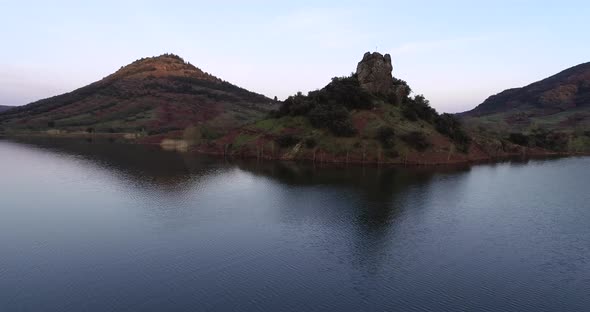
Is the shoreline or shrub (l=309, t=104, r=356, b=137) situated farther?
shrub (l=309, t=104, r=356, b=137)

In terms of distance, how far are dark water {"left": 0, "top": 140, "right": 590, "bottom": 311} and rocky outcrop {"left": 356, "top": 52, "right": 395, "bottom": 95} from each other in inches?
2450

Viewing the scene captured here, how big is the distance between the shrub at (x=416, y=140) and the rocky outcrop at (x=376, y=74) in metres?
27.5

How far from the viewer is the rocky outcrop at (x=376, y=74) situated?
14238 centimetres

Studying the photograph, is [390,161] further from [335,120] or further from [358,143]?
[335,120]

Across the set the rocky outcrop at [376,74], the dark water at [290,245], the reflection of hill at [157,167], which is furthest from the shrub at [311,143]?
the dark water at [290,245]

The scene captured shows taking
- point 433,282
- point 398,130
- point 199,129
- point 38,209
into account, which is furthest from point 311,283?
point 199,129

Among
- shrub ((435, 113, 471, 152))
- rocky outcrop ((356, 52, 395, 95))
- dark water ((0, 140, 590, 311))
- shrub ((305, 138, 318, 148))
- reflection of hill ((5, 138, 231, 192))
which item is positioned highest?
rocky outcrop ((356, 52, 395, 95))

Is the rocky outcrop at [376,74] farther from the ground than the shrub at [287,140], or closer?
farther from the ground

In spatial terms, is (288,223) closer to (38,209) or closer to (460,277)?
(460,277)

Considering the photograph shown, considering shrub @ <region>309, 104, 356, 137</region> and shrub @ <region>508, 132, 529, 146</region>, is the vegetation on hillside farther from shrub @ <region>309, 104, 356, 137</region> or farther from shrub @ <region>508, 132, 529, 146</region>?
shrub @ <region>508, 132, 529, 146</region>

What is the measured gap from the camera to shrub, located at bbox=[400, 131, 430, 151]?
118 meters

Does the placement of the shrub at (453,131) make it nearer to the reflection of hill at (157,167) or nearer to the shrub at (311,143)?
the shrub at (311,143)

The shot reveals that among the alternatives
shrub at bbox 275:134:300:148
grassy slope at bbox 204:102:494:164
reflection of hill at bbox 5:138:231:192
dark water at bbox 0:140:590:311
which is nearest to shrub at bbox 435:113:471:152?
grassy slope at bbox 204:102:494:164

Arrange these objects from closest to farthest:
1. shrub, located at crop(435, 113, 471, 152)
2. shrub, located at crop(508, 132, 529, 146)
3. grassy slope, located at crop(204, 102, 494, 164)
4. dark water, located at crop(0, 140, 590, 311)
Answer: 1. dark water, located at crop(0, 140, 590, 311)
2. grassy slope, located at crop(204, 102, 494, 164)
3. shrub, located at crop(435, 113, 471, 152)
4. shrub, located at crop(508, 132, 529, 146)
